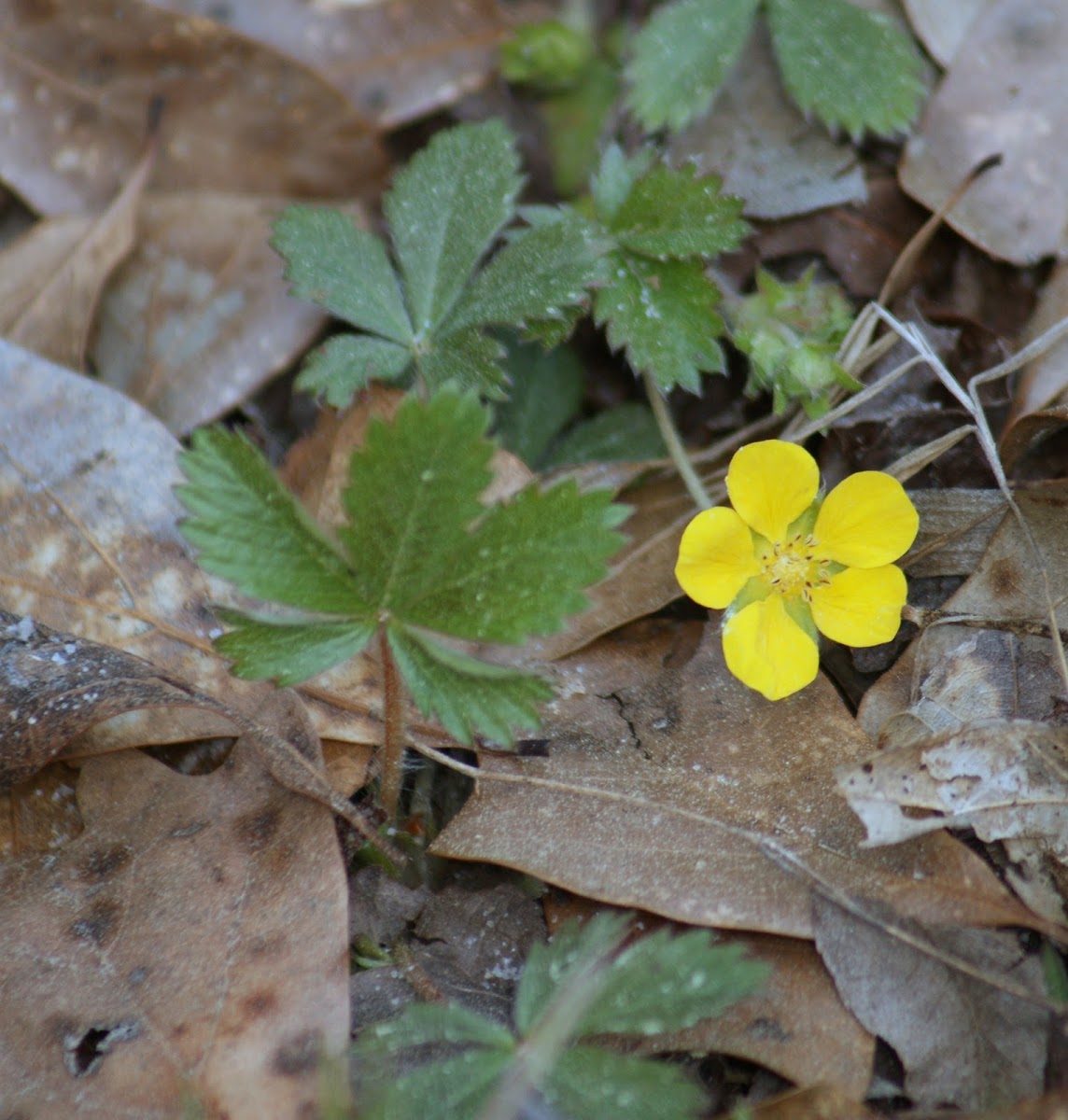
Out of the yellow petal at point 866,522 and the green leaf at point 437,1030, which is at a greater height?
the green leaf at point 437,1030

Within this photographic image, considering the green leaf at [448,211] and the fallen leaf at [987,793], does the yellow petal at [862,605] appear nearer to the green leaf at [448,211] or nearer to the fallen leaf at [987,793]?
the fallen leaf at [987,793]

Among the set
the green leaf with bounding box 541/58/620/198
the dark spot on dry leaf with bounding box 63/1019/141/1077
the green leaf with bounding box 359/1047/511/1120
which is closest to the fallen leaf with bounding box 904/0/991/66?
the green leaf with bounding box 541/58/620/198

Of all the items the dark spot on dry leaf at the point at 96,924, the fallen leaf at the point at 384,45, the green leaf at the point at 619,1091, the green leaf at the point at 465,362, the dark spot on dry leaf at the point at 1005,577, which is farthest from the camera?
the fallen leaf at the point at 384,45

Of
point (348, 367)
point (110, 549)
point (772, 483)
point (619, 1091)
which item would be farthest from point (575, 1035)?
point (348, 367)

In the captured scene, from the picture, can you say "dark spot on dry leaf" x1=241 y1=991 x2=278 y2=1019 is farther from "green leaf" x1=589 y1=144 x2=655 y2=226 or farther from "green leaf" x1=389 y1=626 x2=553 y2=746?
"green leaf" x1=589 y1=144 x2=655 y2=226

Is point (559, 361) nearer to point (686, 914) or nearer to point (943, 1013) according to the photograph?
point (686, 914)

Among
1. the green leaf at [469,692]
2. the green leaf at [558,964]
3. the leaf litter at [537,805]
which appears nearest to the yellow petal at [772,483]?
the leaf litter at [537,805]
